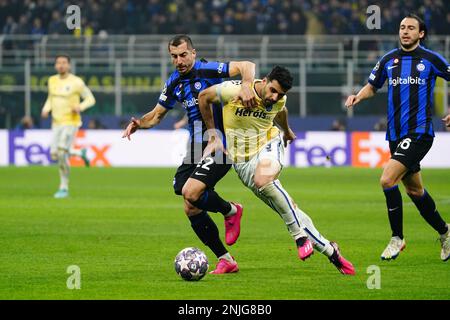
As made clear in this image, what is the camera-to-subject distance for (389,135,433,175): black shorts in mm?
10961

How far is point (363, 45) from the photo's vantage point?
102ft

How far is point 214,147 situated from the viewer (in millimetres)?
10352

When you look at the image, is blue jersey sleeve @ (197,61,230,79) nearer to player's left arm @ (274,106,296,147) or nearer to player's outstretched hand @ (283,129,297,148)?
player's left arm @ (274,106,296,147)

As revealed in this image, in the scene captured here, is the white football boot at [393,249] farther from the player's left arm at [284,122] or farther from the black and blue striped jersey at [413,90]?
the player's left arm at [284,122]

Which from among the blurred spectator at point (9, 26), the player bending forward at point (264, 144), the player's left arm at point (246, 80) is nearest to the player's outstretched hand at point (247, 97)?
the player's left arm at point (246, 80)

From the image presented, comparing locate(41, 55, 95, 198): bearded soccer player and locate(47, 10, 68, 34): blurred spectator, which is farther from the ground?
locate(47, 10, 68, 34): blurred spectator

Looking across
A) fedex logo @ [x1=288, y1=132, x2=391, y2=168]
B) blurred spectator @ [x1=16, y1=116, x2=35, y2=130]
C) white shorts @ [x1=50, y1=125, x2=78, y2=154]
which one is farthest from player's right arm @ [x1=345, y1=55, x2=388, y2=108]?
blurred spectator @ [x1=16, y1=116, x2=35, y2=130]

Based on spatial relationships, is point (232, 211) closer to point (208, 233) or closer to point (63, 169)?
point (208, 233)

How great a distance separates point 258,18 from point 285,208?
2416cm

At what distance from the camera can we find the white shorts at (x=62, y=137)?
19.8 meters

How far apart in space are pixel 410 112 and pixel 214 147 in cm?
217

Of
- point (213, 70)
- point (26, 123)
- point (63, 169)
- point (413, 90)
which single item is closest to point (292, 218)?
point (213, 70)

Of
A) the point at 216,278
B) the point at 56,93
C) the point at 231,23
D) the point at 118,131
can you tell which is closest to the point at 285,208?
the point at 216,278

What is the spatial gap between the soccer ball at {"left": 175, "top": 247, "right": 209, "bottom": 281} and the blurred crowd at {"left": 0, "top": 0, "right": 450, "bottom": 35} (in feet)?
76.1
